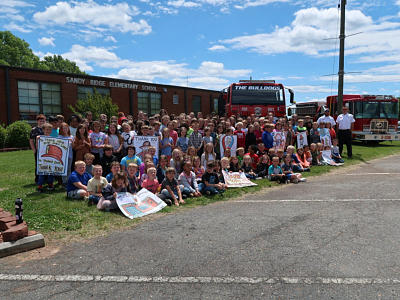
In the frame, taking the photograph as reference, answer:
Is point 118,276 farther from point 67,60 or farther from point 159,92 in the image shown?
point 67,60

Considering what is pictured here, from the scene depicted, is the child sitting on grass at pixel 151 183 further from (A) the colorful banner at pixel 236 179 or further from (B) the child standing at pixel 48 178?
(B) the child standing at pixel 48 178

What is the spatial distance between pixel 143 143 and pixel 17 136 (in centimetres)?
1388

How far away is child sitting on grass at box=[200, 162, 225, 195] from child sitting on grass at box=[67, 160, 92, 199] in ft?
8.88

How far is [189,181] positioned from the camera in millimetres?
7590

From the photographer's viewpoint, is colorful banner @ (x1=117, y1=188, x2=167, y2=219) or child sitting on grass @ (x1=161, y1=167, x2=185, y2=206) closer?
colorful banner @ (x1=117, y1=188, x2=167, y2=219)

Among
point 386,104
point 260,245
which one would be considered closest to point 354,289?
point 260,245

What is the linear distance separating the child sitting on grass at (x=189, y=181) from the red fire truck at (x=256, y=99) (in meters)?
7.38

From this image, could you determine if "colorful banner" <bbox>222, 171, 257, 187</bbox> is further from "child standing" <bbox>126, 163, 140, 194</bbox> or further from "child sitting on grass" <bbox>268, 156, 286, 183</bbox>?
"child standing" <bbox>126, 163, 140, 194</bbox>

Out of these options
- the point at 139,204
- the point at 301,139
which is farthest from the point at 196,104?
the point at 139,204

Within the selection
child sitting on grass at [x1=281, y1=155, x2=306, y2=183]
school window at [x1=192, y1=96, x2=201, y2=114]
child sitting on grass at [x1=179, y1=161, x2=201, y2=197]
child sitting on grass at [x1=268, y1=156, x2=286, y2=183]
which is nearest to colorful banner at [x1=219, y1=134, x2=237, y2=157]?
child sitting on grass at [x1=268, y1=156, x2=286, y2=183]

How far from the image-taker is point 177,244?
462 cm

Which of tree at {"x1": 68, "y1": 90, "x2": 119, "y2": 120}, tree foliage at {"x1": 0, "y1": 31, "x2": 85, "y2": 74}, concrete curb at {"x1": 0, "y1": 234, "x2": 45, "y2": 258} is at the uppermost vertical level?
tree foliage at {"x1": 0, "y1": 31, "x2": 85, "y2": 74}

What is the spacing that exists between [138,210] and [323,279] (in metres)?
3.65

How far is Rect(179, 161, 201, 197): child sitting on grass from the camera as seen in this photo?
7383 mm
